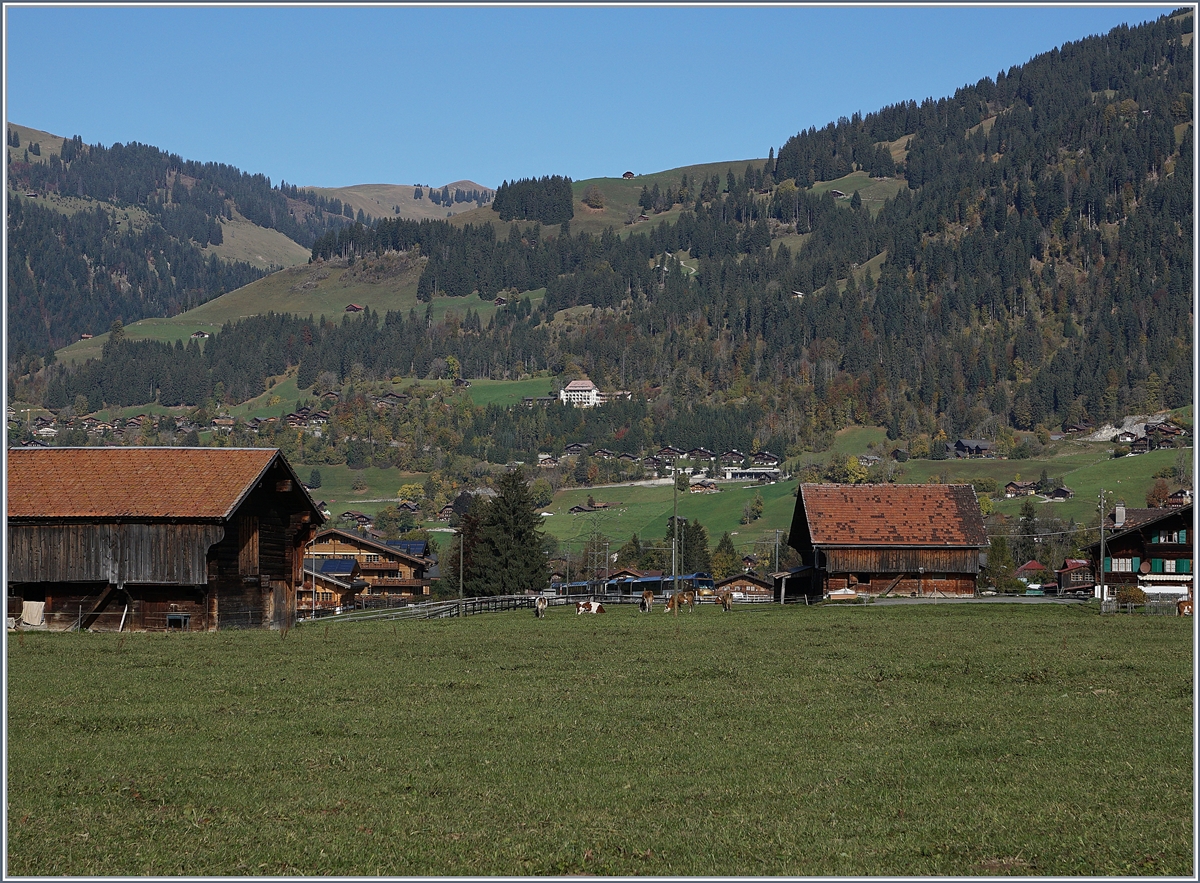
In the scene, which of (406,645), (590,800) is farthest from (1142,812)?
(406,645)

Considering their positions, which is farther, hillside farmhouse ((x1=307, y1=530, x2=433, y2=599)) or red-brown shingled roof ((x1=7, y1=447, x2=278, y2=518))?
hillside farmhouse ((x1=307, y1=530, x2=433, y2=599))

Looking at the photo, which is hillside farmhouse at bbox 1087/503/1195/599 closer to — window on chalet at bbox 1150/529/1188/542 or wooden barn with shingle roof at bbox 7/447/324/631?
window on chalet at bbox 1150/529/1188/542

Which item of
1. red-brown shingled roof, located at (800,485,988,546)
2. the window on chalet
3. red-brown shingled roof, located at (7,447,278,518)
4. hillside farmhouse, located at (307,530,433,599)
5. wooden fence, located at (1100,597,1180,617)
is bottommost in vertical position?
hillside farmhouse, located at (307,530,433,599)

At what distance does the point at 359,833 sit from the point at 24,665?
19.2m

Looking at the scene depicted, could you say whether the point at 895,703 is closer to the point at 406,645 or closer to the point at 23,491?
the point at 406,645

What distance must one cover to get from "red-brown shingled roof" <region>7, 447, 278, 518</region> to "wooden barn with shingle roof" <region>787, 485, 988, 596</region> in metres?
44.5

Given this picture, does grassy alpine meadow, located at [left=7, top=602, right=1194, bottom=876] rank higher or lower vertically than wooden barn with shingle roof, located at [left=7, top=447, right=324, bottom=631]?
lower

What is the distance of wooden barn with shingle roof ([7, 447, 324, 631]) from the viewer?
46594mm

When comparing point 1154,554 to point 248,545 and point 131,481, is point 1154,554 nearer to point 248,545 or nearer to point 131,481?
point 248,545

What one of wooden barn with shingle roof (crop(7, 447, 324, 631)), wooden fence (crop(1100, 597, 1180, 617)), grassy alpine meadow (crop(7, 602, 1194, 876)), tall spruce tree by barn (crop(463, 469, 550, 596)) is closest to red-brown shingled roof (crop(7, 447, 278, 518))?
wooden barn with shingle roof (crop(7, 447, 324, 631))

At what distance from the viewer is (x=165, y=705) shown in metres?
23.9

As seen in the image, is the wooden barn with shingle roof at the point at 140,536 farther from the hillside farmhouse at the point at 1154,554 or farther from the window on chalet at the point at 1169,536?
the window on chalet at the point at 1169,536

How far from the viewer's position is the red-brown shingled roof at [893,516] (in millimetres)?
86188

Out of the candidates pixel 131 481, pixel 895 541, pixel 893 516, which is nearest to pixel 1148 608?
pixel 895 541
